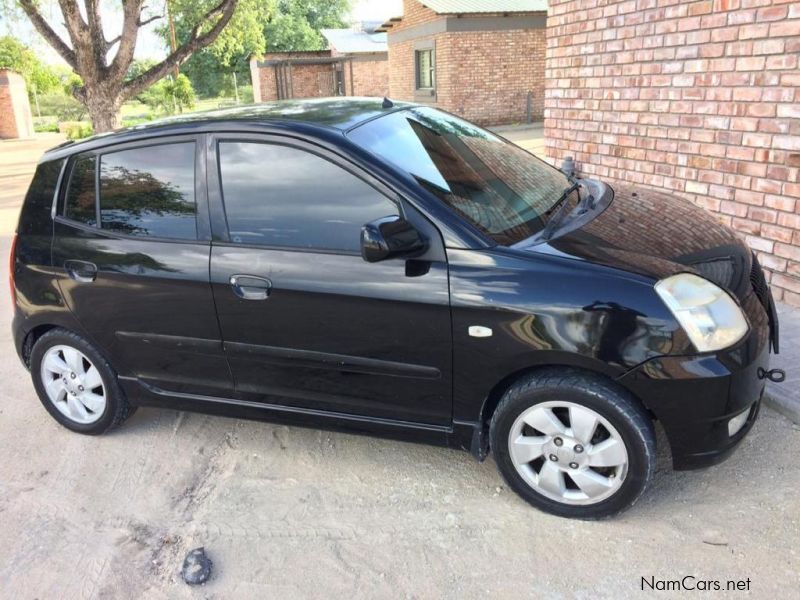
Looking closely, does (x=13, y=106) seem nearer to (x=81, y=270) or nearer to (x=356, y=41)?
(x=356, y=41)

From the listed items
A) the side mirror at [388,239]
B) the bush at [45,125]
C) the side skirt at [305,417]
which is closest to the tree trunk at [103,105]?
the side skirt at [305,417]

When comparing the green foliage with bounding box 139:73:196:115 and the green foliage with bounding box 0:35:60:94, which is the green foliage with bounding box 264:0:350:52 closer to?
the green foliage with bounding box 0:35:60:94

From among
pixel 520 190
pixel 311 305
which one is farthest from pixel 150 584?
pixel 520 190

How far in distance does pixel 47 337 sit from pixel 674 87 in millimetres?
5228

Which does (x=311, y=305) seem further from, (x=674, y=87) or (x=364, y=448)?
(x=674, y=87)

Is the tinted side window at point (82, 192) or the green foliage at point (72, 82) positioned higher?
the green foliage at point (72, 82)

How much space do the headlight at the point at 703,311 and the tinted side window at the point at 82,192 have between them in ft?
9.57

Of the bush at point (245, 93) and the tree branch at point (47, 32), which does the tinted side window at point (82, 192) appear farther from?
the bush at point (245, 93)

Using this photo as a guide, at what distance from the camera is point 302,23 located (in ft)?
174

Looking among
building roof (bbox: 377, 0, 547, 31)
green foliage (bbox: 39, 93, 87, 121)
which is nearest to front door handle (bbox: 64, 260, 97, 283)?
building roof (bbox: 377, 0, 547, 31)

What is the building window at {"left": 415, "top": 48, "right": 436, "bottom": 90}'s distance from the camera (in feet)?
73.5

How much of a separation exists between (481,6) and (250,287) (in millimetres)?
19801

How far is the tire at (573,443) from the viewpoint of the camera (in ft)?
8.93

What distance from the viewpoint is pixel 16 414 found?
435cm
